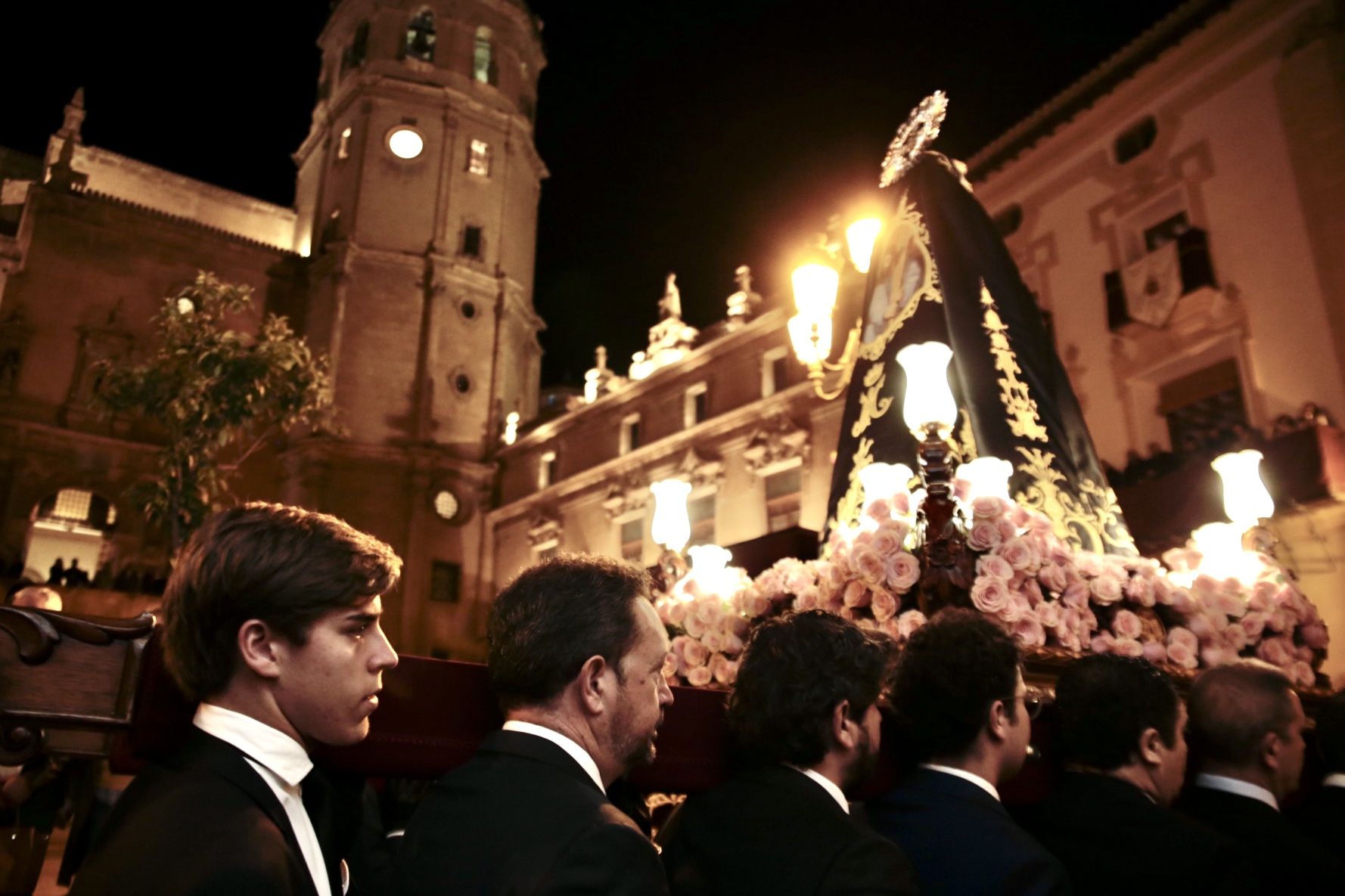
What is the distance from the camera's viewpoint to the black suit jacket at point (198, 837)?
5.18ft

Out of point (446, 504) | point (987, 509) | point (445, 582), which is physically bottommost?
point (987, 509)

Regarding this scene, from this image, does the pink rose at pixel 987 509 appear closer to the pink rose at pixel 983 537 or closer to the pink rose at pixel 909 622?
the pink rose at pixel 983 537

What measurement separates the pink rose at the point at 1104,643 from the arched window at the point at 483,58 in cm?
3380

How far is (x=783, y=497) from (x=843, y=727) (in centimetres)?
1930

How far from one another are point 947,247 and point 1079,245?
39.4 feet

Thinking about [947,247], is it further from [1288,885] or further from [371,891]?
[371,891]

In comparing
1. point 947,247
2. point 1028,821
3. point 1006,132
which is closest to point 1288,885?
point 1028,821

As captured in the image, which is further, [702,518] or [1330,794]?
[702,518]

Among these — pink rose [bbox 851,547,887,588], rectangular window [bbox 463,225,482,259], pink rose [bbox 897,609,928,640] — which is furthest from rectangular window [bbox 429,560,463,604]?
pink rose [bbox 897,609,928,640]

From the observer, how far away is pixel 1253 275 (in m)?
13.6

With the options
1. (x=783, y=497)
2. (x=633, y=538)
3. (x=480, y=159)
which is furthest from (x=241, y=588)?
(x=480, y=159)

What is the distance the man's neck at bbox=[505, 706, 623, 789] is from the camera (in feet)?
6.89

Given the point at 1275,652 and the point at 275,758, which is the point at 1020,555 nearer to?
the point at 1275,652

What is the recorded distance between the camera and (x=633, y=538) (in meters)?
25.5
